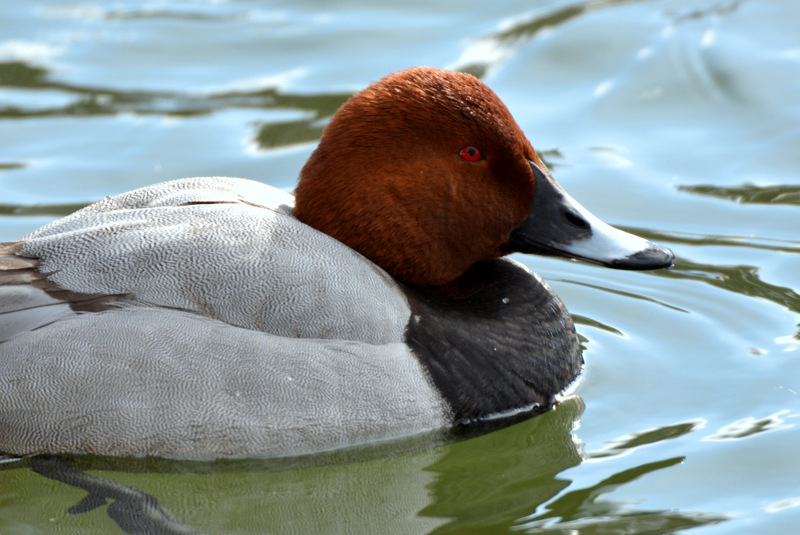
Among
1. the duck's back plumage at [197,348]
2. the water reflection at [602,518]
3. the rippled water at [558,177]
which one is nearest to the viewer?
the water reflection at [602,518]

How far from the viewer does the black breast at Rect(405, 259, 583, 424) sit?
4199 mm

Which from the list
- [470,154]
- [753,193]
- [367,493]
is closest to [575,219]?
[470,154]

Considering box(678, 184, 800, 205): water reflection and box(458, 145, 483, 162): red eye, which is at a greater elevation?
box(458, 145, 483, 162): red eye

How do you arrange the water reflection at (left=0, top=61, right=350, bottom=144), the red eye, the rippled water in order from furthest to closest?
the water reflection at (left=0, top=61, right=350, bottom=144) < the red eye < the rippled water

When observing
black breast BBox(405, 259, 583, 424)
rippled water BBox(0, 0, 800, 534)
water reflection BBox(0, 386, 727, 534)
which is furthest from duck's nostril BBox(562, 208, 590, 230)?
water reflection BBox(0, 386, 727, 534)

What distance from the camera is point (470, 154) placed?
14.2ft

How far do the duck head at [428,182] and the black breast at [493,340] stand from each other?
0.19 meters

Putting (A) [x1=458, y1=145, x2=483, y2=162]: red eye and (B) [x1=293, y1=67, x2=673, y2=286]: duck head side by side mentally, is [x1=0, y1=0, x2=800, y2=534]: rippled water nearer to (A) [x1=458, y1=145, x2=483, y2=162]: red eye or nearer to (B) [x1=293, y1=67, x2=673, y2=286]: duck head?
(B) [x1=293, y1=67, x2=673, y2=286]: duck head

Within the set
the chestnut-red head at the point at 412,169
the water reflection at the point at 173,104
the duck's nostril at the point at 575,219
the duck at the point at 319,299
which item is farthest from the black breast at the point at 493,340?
the water reflection at the point at 173,104

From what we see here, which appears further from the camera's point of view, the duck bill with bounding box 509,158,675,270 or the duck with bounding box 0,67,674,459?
the duck bill with bounding box 509,158,675,270

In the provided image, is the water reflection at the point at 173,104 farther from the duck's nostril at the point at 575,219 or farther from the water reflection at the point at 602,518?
the water reflection at the point at 602,518

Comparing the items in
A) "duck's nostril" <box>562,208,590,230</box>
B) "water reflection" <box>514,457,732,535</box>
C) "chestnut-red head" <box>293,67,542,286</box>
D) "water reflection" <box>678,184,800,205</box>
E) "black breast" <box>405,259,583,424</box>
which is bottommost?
"water reflection" <box>514,457,732,535</box>

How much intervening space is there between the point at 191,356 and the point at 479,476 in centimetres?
116

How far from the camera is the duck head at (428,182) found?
4270mm
